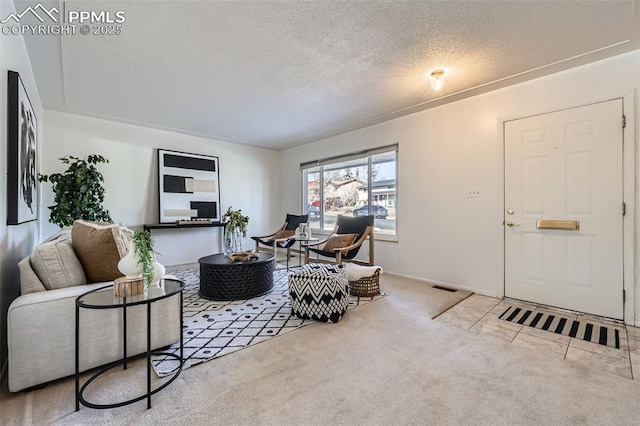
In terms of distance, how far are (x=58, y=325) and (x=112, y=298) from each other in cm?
35

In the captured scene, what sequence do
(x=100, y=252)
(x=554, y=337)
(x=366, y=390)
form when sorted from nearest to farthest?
(x=366, y=390) < (x=100, y=252) < (x=554, y=337)

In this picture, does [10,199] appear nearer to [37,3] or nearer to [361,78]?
[37,3]

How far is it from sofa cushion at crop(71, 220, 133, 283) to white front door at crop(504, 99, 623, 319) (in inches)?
145

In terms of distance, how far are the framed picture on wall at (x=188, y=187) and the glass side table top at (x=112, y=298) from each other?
3327 millimetres

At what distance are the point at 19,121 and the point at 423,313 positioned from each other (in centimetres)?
352

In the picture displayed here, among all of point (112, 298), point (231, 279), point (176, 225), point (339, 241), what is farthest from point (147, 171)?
point (112, 298)

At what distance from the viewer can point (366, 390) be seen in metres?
1.58

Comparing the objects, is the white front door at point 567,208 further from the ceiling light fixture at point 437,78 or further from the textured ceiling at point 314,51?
the ceiling light fixture at point 437,78

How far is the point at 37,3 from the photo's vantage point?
1.90 m

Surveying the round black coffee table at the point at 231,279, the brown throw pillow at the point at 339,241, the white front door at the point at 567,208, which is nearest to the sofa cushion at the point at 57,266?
the round black coffee table at the point at 231,279

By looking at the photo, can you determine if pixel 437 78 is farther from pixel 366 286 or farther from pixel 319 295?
pixel 319 295

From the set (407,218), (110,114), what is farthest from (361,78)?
(110,114)

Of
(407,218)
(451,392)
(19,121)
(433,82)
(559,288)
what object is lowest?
(451,392)

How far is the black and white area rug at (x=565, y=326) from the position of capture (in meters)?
2.20
